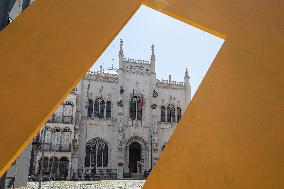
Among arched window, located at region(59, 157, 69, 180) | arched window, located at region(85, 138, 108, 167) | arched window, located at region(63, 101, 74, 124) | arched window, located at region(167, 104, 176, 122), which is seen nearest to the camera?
arched window, located at region(59, 157, 69, 180)

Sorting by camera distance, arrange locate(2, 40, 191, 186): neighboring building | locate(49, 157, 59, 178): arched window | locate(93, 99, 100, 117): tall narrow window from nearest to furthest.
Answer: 1. locate(49, 157, 59, 178): arched window
2. locate(2, 40, 191, 186): neighboring building
3. locate(93, 99, 100, 117): tall narrow window

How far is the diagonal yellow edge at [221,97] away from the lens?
2346 millimetres

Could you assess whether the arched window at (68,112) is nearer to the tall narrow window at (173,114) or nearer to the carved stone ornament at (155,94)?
the carved stone ornament at (155,94)

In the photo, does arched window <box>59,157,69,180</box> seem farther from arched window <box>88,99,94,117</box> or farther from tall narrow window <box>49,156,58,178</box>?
arched window <box>88,99,94,117</box>

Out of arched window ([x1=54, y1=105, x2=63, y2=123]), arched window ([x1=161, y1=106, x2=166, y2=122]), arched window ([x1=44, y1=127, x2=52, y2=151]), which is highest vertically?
arched window ([x1=161, y1=106, x2=166, y2=122])

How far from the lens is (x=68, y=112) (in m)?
30.1

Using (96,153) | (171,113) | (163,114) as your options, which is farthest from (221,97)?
(171,113)

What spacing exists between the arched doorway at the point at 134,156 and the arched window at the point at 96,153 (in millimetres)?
3017

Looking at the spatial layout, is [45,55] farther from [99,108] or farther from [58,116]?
[99,108]

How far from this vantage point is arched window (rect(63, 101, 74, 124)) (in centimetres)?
2973

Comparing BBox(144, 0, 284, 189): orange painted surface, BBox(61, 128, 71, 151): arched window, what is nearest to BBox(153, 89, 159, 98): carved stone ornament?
BBox(61, 128, 71, 151): arched window

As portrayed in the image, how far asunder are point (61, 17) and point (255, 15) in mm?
1870

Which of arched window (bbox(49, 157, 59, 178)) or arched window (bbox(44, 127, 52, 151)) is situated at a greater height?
arched window (bbox(44, 127, 52, 151))

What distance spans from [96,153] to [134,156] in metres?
4.50
